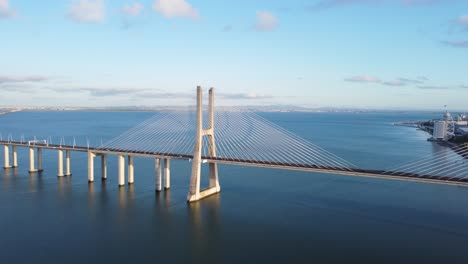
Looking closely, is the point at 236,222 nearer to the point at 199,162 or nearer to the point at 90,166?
the point at 199,162

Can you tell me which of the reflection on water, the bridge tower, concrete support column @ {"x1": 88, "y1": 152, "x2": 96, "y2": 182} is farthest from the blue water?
concrete support column @ {"x1": 88, "y1": 152, "x2": 96, "y2": 182}

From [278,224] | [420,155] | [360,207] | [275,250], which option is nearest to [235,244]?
[275,250]

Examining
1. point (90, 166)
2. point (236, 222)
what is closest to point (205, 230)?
point (236, 222)

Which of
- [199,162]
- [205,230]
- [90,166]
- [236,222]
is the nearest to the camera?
[205,230]

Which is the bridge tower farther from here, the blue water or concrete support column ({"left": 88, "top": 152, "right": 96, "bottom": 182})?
concrete support column ({"left": 88, "top": 152, "right": 96, "bottom": 182})

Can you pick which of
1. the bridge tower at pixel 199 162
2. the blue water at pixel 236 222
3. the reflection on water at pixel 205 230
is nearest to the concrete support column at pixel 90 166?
the blue water at pixel 236 222

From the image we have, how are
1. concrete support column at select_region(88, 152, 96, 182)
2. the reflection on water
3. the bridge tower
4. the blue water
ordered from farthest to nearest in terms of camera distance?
concrete support column at select_region(88, 152, 96, 182), the bridge tower, the reflection on water, the blue water

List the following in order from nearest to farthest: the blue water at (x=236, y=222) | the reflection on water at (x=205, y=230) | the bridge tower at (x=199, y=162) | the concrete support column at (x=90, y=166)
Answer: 1. the blue water at (x=236, y=222)
2. the reflection on water at (x=205, y=230)
3. the bridge tower at (x=199, y=162)
4. the concrete support column at (x=90, y=166)

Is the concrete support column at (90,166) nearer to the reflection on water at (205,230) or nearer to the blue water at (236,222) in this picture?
the blue water at (236,222)

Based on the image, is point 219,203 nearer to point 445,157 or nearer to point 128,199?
point 128,199
